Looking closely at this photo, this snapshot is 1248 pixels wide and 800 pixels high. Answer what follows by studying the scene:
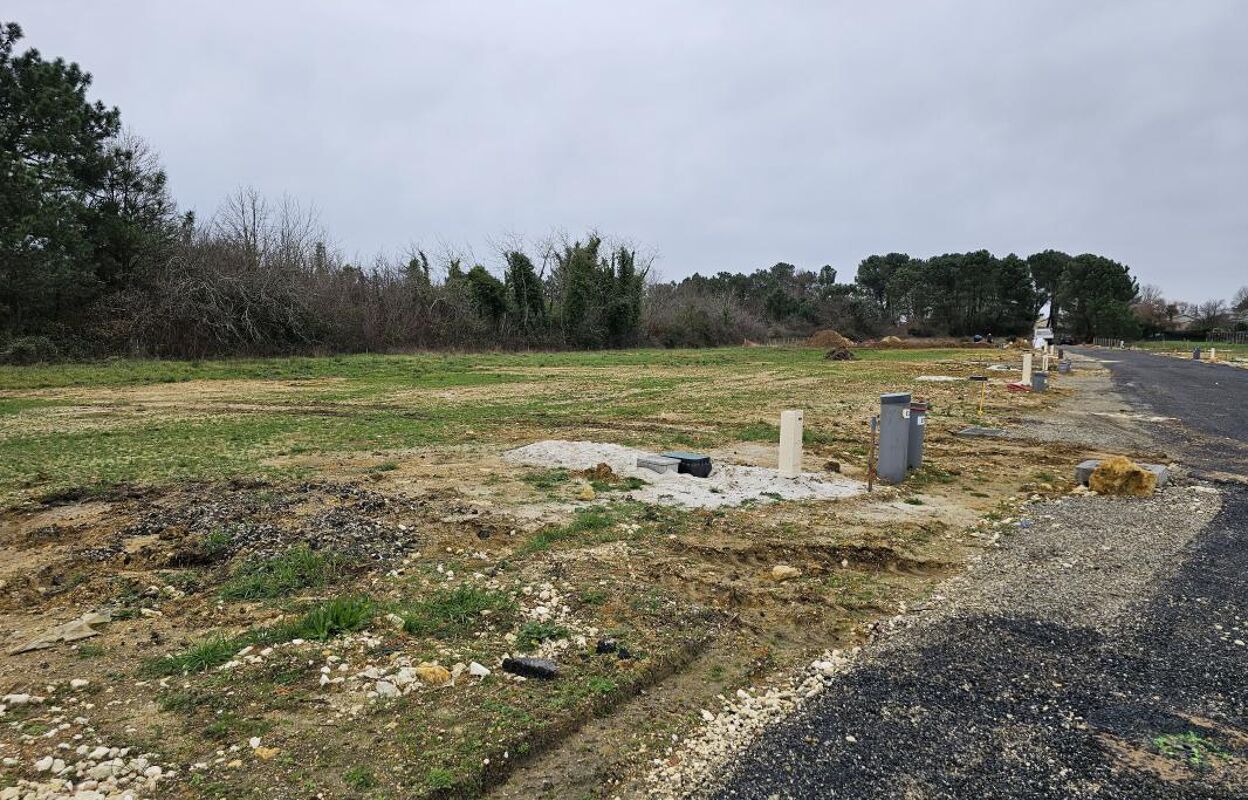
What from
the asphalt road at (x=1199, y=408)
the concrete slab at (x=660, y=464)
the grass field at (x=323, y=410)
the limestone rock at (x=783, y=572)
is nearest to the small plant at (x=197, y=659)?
the limestone rock at (x=783, y=572)

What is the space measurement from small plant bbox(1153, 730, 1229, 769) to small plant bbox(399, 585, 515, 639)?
3148 mm

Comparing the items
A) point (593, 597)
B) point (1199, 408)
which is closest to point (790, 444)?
point (593, 597)

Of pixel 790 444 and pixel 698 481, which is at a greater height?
pixel 790 444

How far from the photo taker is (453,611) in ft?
14.0

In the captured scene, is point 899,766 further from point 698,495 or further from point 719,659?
point 698,495

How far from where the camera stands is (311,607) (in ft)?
14.2

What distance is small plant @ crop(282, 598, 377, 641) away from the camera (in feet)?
12.9

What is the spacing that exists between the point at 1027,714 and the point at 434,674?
8.84ft

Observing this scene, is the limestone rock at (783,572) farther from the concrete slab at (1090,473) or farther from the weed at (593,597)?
the concrete slab at (1090,473)

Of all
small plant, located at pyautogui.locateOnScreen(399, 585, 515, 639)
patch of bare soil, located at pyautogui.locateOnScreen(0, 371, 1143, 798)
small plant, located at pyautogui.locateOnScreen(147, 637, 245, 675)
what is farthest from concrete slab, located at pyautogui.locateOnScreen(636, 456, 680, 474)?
small plant, located at pyautogui.locateOnScreen(147, 637, 245, 675)

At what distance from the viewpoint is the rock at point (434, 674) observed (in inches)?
136

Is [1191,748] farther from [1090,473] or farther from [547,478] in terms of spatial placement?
[547,478]

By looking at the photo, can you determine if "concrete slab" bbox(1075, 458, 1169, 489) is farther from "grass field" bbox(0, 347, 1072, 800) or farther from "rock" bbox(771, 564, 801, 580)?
"rock" bbox(771, 564, 801, 580)

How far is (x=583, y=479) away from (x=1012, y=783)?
571cm
